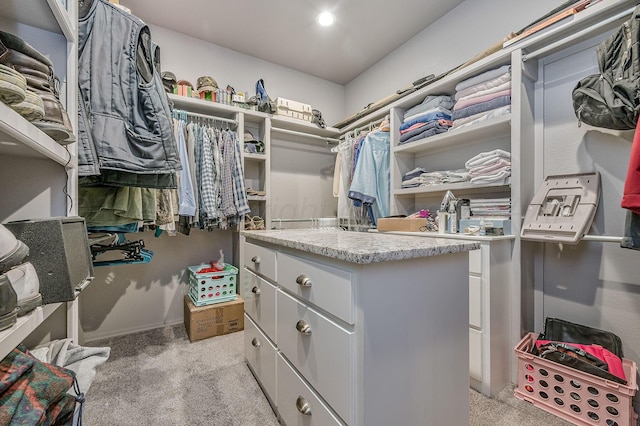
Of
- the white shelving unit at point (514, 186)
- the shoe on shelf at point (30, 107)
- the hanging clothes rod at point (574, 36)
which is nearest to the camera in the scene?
Answer: the shoe on shelf at point (30, 107)

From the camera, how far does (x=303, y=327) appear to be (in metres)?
1.01

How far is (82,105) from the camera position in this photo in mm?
1107

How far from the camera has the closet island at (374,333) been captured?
802 millimetres

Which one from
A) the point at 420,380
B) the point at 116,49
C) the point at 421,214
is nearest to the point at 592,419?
the point at 420,380

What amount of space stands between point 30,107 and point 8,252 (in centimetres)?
38

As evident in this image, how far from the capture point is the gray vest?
1128 millimetres

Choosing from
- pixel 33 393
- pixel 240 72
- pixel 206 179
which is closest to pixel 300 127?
pixel 240 72

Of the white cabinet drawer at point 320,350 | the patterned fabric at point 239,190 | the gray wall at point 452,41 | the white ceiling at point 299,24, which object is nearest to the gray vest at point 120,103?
the white cabinet drawer at point 320,350

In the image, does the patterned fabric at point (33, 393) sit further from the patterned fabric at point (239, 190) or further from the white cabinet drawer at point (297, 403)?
the patterned fabric at point (239, 190)

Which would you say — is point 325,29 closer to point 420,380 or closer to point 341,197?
point 341,197

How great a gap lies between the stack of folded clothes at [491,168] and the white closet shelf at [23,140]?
2.06m

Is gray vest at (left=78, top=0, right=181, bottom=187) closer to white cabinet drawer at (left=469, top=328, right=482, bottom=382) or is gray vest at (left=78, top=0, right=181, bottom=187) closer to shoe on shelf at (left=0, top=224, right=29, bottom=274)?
shoe on shelf at (left=0, top=224, right=29, bottom=274)

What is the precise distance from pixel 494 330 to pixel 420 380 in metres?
0.86

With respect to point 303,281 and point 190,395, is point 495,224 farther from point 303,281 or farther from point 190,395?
point 190,395
